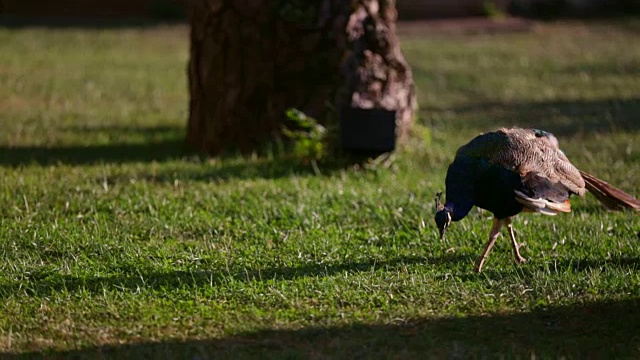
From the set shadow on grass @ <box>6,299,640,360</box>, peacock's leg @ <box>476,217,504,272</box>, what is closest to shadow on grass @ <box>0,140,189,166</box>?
peacock's leg @ <box>476,217,504,272</box>

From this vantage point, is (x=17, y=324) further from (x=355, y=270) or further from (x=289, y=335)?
(x=355, y=270)

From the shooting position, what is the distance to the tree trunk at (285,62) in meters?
8.77

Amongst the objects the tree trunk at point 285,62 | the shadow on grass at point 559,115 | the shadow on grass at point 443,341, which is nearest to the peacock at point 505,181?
the shadow on grass at point 443,341

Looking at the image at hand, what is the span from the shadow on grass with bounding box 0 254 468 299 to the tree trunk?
2914mm

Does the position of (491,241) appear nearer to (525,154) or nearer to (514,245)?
(514,245)

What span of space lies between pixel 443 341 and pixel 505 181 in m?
1.05

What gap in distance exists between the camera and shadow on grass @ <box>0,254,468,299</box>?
5.59 metres

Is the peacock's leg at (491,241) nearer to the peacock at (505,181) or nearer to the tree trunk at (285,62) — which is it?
the peacock at (505,181)

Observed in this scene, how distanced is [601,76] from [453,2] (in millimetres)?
6066

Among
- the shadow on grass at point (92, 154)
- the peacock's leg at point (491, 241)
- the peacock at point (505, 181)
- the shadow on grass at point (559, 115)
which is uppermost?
the peacock at point (505, 181)

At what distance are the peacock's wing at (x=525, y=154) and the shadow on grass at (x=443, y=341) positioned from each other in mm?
823

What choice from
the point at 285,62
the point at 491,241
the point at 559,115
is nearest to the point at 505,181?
the point at 491,241

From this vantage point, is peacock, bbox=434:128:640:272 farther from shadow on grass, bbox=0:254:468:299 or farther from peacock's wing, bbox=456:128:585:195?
shadow on grass, bbox=0:254:468:299

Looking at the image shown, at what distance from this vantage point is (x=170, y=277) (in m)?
5.76
